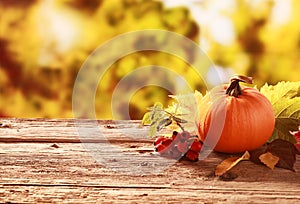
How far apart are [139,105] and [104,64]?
8.0 inches

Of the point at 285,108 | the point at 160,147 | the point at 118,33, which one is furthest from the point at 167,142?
the point at 118,33

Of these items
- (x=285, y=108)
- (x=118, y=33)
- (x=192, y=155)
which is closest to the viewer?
(x=192, y=155)

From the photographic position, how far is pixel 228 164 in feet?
3.85

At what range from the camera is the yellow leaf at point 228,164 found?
1134 millimetres

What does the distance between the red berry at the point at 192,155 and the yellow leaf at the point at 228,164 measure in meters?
0.05

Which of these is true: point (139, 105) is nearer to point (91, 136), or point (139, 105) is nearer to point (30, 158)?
point (91, 136)

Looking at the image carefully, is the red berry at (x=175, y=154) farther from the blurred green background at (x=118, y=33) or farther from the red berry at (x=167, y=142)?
the blurred green background at (x=118, y=33)

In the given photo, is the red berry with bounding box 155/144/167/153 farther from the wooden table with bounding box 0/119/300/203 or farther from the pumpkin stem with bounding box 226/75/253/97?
the pumpkin stem with bounding box 226/75/253/97

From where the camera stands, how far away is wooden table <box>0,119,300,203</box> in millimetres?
990

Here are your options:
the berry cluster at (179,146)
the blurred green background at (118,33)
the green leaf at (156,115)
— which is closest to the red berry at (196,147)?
the berry cluster at (179,146)

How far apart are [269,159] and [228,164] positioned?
0.09 meters

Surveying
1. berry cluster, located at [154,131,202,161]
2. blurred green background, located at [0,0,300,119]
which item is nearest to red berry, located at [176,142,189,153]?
berry cluster, located at [154,131,202,161]

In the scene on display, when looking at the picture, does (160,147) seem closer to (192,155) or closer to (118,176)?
(192,155)

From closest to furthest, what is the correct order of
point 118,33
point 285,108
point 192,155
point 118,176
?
point 118,176
point 192,155
point 285,108
point 118,33
